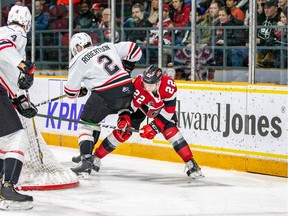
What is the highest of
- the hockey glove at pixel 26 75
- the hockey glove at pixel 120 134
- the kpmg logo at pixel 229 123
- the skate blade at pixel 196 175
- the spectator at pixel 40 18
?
the spectator at pixel 40 18

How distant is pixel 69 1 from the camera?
10219 mm

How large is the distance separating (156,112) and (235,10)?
1.32 m

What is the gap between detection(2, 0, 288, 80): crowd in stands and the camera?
7.62 metres

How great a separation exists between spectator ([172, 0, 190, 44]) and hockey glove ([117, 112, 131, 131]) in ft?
4.99

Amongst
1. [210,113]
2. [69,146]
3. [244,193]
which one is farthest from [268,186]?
[69,146]

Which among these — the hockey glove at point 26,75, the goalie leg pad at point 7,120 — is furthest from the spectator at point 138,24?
the goalie leg pad at point 7,120

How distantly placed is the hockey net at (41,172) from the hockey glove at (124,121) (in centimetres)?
72

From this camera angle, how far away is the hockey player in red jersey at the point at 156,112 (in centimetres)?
720

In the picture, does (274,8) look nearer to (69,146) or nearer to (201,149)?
(201,149)

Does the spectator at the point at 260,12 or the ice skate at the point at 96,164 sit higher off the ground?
the spectator at the point at 260,12

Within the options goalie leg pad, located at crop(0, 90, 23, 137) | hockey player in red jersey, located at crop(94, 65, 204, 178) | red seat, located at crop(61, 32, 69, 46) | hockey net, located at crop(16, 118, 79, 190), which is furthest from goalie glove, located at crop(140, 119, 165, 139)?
red seat, located at crop(61, 32, 69, 46)

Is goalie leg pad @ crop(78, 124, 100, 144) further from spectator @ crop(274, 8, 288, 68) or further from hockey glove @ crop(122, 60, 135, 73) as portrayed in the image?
spectator @ crop(274, 8, 288, 68)

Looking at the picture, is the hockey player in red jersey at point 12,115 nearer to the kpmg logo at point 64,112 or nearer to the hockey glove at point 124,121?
the hockey glove at point 124,121

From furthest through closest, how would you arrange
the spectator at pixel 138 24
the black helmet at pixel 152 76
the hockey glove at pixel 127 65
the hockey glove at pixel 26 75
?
the spectator at pixel 138 24 < the hockey glove at pixel 127 65 < the black helmet at pixel 152 76 < the hockey glove at pixel 26 75
